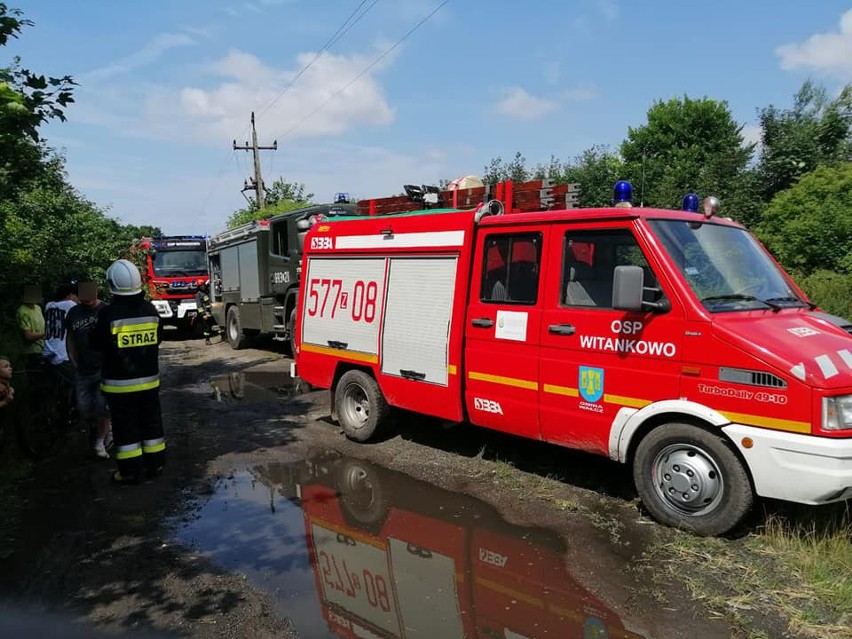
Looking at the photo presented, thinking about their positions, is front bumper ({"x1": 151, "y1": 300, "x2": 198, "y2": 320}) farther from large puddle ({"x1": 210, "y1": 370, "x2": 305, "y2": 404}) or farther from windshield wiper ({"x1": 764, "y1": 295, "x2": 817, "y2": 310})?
windshield wiper ({"x1": 764, "y1": 295, "x2": 817, "y2": 310})

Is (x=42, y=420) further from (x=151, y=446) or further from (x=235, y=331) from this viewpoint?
(x=235, y=331)

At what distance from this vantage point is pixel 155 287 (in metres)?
18.3

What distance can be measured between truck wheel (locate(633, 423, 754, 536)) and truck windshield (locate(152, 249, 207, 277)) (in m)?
17.4

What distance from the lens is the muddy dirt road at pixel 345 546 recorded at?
345 centimetres

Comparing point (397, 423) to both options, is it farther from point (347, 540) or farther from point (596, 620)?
point (596, 620)

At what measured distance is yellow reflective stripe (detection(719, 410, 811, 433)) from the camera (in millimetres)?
3742

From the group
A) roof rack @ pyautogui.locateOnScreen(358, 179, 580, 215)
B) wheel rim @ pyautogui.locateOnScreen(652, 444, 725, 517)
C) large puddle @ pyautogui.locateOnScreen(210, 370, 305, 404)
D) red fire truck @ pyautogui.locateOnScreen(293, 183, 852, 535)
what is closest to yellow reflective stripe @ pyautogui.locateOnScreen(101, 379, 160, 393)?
red fire truck @ pyautogui.locateOnScreen(293, 183, 852, 535)

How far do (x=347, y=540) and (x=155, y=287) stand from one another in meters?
15.9

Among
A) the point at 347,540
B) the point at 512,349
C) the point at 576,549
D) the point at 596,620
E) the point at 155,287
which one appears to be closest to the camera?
Answer: the point at 596,620

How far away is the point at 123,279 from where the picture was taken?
17.9 ft

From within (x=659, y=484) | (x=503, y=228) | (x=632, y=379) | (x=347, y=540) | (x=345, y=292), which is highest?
(x=503, y=228)

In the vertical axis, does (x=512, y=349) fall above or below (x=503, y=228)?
below

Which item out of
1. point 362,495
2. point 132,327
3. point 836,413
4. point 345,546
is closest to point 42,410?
point 132,327

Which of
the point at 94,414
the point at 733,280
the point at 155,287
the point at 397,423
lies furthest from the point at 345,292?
the point at 155,287
